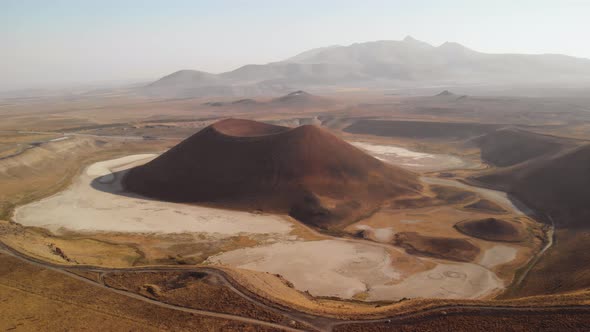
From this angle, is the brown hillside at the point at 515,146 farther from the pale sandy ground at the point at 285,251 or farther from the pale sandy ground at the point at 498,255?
the pale sandy ground at the point at 285,251

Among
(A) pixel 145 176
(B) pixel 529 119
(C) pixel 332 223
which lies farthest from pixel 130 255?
(B) pixel 529 119

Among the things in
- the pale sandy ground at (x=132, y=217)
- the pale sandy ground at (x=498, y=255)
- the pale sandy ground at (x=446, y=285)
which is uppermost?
the pale sandy ground at (x=132, y=217)

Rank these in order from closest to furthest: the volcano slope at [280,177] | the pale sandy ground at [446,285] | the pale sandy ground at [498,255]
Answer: the pale sandy ground at [446,285] → the pale sandy ground at [498,255] → the volcano slope at [280,177]

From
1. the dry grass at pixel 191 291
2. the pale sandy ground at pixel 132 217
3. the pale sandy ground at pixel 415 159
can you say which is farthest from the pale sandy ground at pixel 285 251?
the pale sandy ground at pixel 415 159

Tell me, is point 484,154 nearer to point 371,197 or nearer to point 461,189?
point 461,189

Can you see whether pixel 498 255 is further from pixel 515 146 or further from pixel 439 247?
pixel 515 146

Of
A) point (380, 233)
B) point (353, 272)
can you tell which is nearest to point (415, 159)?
point (380, 233)

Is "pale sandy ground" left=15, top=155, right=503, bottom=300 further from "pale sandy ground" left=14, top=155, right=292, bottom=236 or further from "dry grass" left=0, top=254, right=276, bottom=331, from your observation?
"dry grass" left=0, top=254, right=276, bottom=331
